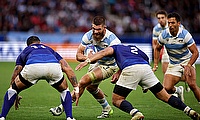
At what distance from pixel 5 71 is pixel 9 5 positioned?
9910 mm

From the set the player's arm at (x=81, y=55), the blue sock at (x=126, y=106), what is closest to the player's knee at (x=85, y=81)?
the player's arm at (x=81, y=55)

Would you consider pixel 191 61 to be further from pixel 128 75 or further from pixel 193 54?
pixel 128 75

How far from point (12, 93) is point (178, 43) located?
409 cm

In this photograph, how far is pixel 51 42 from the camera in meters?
28.6

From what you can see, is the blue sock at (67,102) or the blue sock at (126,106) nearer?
the blue sock at (126,106)

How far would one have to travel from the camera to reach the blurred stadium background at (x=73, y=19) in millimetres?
28047

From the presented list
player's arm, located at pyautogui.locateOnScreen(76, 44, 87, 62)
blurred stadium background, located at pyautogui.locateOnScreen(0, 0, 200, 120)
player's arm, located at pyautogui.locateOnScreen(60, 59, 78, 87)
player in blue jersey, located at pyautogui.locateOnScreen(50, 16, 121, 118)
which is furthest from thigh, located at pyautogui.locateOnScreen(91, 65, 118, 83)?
blurred stadium background, located at pyautogui.locateOnScreen(0, 0, 200, 120)

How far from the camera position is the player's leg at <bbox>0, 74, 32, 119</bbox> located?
31.7 feet

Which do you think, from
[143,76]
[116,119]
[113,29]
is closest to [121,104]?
[143,76]

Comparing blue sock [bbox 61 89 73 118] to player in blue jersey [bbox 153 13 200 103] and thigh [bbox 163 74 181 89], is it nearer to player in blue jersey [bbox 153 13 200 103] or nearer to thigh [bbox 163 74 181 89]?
player in blue jersey [bbox 153 13 200 103]

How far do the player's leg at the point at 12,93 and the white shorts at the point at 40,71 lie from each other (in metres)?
0.10

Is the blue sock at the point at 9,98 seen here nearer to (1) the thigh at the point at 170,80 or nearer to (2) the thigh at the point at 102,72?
(2) the thigh at the point at 102,72

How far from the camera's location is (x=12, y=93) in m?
9.66

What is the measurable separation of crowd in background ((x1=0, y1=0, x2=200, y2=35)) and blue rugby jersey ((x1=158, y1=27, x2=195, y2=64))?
58.3 ft
